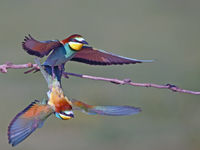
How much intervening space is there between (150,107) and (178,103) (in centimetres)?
19

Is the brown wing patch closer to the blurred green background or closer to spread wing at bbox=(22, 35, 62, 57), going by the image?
spread wing at bbox=(22, 35, 62, 57)

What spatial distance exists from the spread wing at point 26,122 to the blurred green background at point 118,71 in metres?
1.88

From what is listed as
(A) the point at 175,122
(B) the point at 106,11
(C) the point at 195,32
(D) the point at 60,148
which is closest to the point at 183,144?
(A) the point at 175,122

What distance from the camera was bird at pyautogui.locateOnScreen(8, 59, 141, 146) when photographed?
120cm

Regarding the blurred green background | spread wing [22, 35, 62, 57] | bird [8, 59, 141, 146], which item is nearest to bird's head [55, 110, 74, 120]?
bird [8, 59, 141, 146]

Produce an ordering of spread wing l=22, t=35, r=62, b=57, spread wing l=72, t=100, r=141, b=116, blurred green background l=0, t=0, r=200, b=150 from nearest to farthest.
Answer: spread wing l=72, t=100, r=141, b=116, spread wing l=22, t=35, r=62, b=57, blurred green background l=0, t=0, r=200, b=150

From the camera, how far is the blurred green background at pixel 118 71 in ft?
11.2

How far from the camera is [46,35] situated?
4418 mm

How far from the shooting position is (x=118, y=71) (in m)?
3.92

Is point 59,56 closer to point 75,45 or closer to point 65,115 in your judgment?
point 75,45

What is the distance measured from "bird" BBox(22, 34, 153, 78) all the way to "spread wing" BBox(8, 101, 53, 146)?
0.39 ft

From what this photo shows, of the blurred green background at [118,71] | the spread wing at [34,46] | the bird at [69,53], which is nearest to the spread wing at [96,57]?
the bird at [69,53]

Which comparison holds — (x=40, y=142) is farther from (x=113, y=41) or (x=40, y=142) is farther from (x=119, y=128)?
(x=113, y=41)

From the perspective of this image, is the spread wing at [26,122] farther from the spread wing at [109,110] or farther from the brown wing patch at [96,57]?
the brown wing patch at [96,57]
